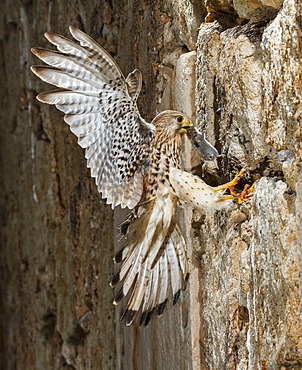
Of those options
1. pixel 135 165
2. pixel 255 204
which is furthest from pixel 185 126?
pixel 255 204

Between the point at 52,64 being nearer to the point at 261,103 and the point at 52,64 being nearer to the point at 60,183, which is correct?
the point at 261,103

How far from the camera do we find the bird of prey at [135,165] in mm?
1425

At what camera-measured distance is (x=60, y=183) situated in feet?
8.63

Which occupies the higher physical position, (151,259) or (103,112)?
(103,112)

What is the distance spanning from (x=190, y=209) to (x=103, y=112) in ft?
1.11

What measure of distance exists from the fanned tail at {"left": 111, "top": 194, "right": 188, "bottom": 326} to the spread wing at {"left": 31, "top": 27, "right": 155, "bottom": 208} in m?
0.06

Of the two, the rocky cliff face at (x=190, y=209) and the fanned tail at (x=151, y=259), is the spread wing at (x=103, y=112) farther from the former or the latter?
the rocky cliff face at (x=190, y=209)

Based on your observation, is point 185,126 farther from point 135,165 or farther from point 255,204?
point 255,204

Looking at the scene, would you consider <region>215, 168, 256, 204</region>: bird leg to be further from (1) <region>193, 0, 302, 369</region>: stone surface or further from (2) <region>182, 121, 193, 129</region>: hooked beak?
(2) <region>182, 121, 193, 129</region>: hooked beak

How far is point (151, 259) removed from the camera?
1.45 metres

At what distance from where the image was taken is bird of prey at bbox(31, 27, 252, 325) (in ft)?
4.67

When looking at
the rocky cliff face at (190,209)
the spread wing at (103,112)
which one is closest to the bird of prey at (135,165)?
the spread wing at (103,112)

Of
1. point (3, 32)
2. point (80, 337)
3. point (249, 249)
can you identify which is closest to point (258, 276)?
point (249, 249)

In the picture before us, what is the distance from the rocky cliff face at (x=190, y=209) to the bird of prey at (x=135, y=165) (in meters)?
0.11
